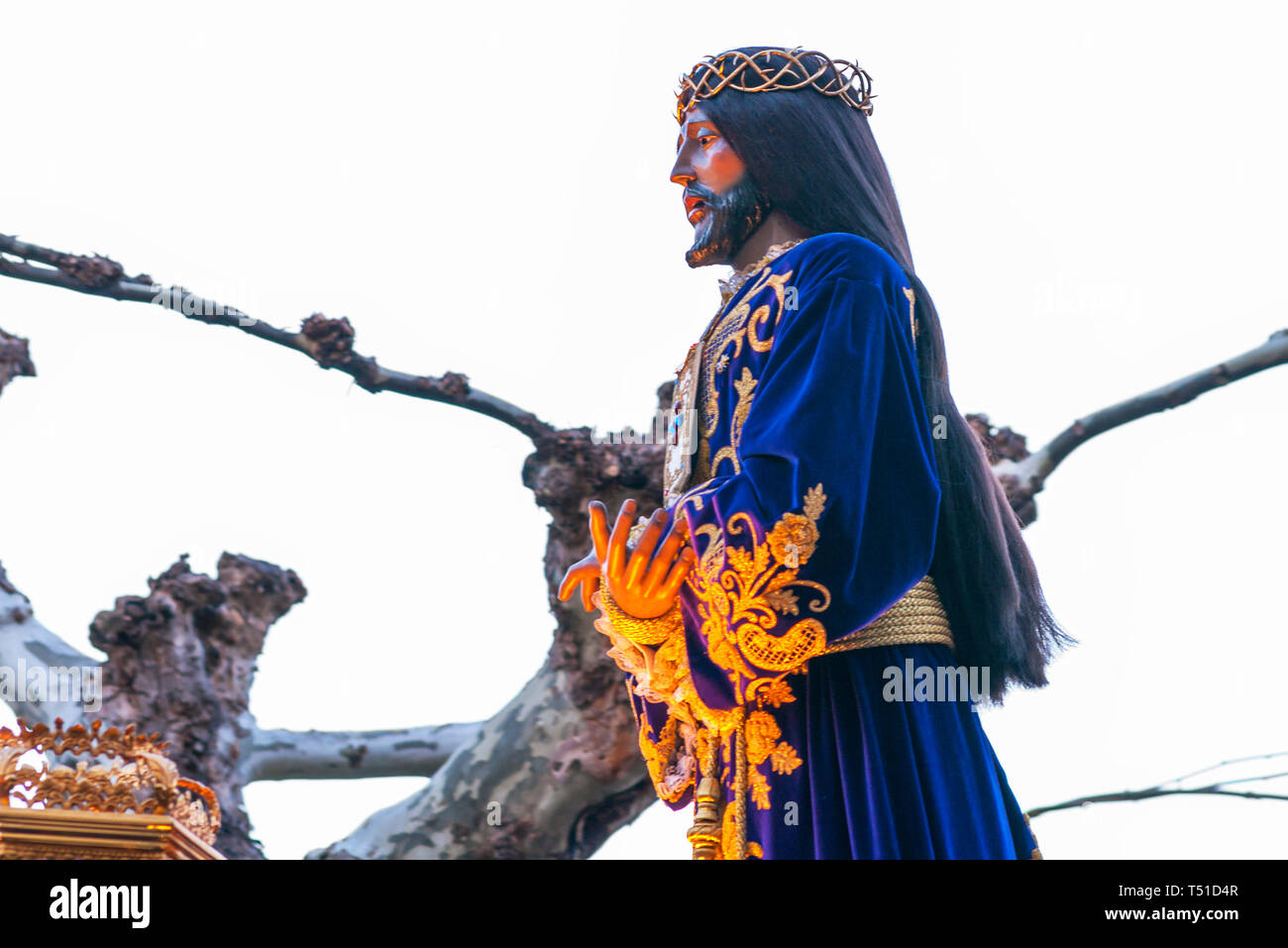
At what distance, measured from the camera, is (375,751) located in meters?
7.21

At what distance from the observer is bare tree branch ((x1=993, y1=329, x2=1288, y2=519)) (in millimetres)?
6324

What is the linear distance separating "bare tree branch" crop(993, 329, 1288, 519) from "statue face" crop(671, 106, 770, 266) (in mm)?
2796

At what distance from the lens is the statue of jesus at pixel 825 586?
3.19 metres

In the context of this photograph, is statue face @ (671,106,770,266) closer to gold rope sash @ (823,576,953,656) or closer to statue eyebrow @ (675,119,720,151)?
statue eyebrow @ (675,119,720,151)

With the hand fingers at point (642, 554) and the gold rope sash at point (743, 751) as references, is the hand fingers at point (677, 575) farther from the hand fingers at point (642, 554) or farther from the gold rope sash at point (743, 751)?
the gold rope sash at point (743, 751)

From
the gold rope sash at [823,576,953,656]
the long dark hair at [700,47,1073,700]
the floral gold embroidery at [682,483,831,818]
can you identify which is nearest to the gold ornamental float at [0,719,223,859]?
the floral gold embroidery at [682,483,831,818]

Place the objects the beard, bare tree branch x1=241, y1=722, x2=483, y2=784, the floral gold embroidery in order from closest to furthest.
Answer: the floral gold embroidery → the beard → bare tree branch x1=241, y1=722, x2=483, y2=784

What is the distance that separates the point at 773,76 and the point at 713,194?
0.32 meters

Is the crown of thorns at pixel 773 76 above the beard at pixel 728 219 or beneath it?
above

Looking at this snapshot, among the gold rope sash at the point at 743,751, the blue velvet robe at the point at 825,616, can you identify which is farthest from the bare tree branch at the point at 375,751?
the blue velvet robe at the point at 825,616

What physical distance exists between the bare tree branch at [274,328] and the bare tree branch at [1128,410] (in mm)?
1793
